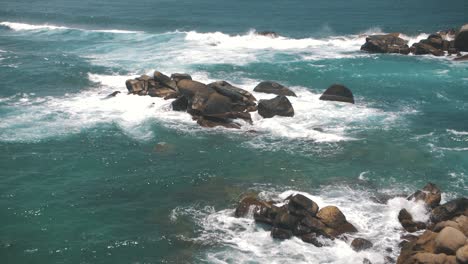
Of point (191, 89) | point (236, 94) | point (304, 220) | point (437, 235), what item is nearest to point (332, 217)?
point (304, 220)

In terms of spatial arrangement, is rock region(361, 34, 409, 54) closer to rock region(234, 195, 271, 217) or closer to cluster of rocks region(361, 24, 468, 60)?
cluster of rocks region(361, 24, 468, 60)

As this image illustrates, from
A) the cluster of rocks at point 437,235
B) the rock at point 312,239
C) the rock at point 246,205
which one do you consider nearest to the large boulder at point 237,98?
the rock at point 246,205

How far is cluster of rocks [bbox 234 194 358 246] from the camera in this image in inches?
1138

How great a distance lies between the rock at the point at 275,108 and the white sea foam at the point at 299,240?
568 inches

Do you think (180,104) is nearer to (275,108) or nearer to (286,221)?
(275,108)

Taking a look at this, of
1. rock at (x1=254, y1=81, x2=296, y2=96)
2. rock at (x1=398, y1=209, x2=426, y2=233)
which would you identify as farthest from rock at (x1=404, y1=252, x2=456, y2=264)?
rock at (x1=254, y1=81, x2=296, y2=96)

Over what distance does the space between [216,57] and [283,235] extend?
160ft

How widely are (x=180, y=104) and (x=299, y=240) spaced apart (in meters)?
24.7

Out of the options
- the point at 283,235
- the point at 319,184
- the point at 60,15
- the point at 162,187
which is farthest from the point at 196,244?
the point at 60,15

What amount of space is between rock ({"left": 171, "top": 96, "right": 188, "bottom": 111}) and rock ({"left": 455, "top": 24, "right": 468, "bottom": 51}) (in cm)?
4320

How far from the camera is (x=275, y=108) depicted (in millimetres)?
47312

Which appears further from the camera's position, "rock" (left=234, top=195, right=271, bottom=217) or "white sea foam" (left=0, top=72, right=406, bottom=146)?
"white sea foam" (left=0, top=72, right=406, bottom=146)

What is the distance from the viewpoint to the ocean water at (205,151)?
95.8 feet

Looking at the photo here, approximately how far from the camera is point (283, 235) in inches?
1137
